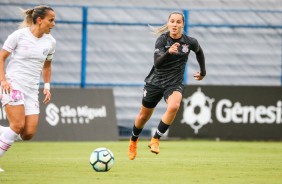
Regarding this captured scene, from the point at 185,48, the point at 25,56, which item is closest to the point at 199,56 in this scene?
the point at 185,48

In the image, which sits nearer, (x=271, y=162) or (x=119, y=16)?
(x=271, y=162)

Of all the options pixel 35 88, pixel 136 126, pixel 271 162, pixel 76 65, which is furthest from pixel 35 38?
pixel 76 65

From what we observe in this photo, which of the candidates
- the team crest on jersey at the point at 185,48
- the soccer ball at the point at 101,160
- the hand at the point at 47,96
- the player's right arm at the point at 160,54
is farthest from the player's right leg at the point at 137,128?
the hand at the point at 47,96

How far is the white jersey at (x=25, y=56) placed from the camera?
1045cm

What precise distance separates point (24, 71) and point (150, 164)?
8.97 feet

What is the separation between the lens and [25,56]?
10.5m

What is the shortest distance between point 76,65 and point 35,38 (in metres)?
11.1

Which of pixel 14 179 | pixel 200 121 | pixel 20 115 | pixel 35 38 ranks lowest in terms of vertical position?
pixel 200 121

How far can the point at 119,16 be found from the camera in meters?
22.5

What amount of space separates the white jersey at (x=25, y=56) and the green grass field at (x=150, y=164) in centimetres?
125

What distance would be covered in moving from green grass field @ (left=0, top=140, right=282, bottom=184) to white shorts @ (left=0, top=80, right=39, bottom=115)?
0.87 m

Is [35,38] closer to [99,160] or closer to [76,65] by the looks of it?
[99,160]

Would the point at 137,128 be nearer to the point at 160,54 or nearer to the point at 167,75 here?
the point at 167,75

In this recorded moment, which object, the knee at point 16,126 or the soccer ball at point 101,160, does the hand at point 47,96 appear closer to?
the knee at point 16,126
